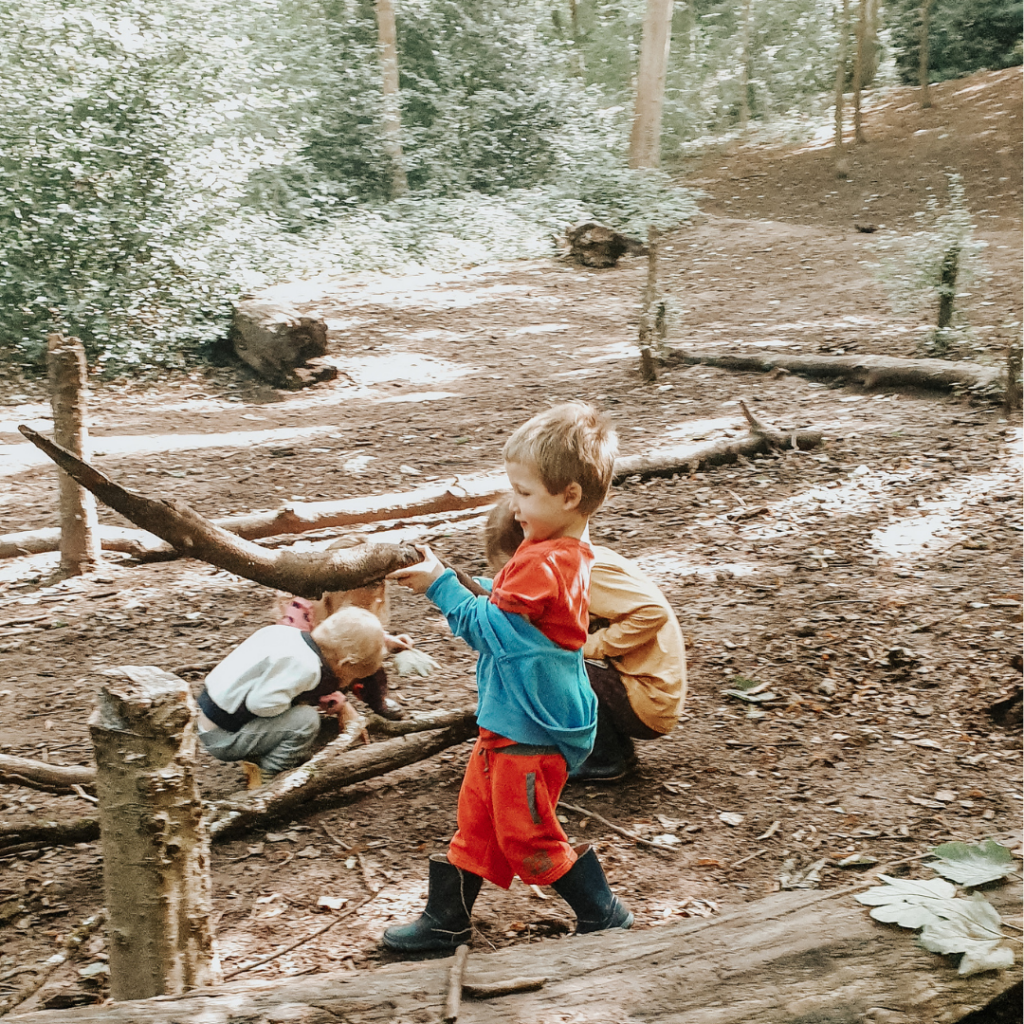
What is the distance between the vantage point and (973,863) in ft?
7.76

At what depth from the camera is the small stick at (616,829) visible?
10.5ft

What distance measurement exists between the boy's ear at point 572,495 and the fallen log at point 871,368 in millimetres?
6380

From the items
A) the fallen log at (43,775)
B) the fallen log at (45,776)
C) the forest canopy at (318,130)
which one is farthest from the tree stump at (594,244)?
the fallen log at (43,775)

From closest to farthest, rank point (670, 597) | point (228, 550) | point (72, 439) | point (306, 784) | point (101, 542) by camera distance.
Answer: point (228, 550) < point (306, 784) < point (670, 597) < point (72, 439) < point (101, 542)

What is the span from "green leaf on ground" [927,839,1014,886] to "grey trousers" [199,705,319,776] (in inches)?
79.4

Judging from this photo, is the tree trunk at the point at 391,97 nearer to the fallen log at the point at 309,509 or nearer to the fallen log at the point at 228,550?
the fallen log at the point at 309,509

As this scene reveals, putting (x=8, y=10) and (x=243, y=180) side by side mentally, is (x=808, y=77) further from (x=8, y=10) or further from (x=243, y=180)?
(x=8, y=10)

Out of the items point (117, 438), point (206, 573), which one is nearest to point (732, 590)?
point (206, 573)

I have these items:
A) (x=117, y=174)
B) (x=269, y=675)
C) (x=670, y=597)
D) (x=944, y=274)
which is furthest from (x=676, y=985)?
(x=117, y=174)

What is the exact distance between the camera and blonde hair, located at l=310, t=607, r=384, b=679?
3.30 meters

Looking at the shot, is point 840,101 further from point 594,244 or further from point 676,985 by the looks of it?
point 676,985

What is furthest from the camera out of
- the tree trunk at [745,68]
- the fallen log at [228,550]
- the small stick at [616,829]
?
the tree trunk at [745,68]

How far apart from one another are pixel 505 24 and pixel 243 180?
26.9 ft

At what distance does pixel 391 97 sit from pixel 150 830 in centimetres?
1575
